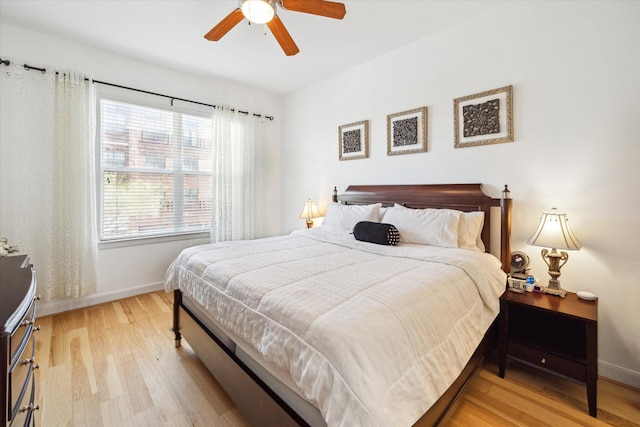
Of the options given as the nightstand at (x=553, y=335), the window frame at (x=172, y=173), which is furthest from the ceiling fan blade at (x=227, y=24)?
the nightstand at (x=553, y=335)

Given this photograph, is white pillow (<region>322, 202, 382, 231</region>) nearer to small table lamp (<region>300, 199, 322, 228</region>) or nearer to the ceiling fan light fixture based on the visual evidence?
small table lamp (<region>300, 199, 322, 228</region>)

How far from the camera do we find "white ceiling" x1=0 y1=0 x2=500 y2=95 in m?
2.29

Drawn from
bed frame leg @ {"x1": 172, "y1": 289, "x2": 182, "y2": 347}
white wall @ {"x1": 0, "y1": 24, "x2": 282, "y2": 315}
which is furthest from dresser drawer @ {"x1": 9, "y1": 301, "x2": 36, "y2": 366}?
white wall @ {"x1": 0, "y1": 24, "x2": 282, "y2": 315}

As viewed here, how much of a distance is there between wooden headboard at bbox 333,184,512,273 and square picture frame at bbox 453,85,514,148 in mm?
403

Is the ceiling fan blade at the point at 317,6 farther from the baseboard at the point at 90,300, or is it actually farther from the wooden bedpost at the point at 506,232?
the baseboard at the point at 90,300

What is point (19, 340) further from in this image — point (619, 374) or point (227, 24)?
point (619, 374)

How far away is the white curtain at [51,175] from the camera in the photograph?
2.56 meters

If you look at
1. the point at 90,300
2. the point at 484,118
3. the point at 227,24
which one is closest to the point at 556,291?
the point at 484,118

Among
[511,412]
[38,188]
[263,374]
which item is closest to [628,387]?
[511,412]

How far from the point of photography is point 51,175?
107 inches

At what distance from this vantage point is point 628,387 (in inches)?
70.7

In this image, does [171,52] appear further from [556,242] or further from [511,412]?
[511,412]

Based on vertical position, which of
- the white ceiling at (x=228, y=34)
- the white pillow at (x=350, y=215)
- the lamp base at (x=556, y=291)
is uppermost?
the white ceiling at (x=228, y=34)

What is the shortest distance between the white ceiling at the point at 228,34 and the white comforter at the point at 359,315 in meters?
2.00
